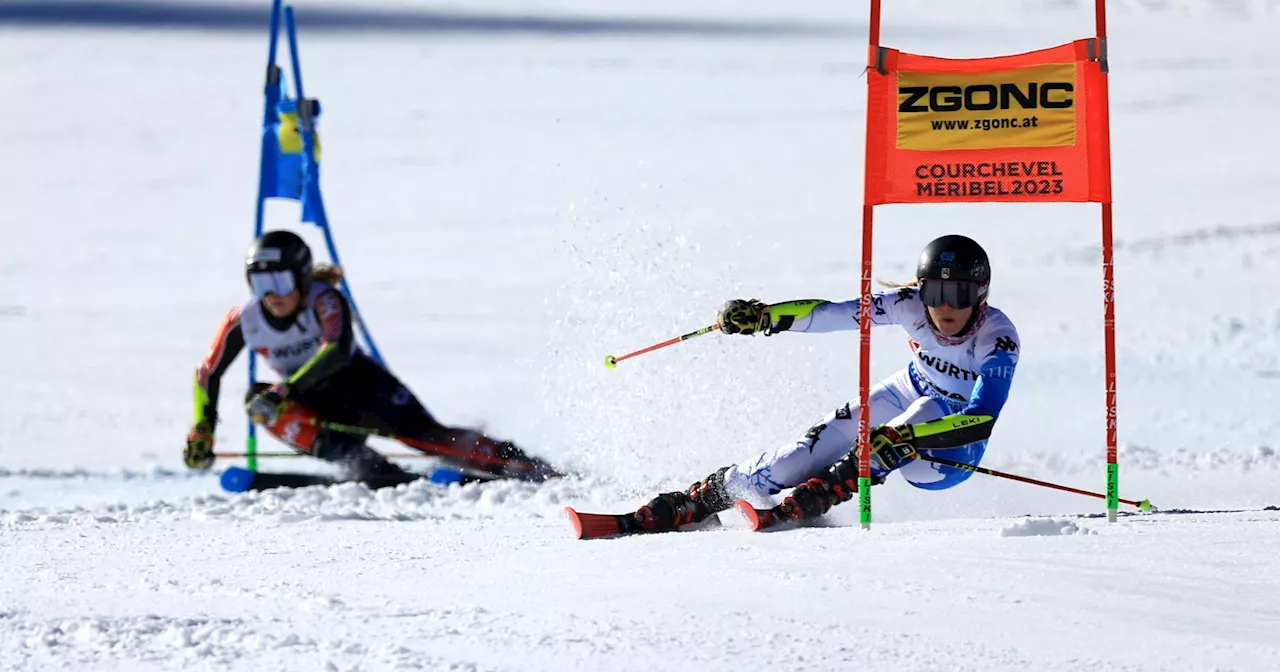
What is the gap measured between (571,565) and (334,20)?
1202 inches

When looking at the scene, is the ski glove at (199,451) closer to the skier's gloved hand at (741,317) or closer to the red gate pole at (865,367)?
the skier's gloved hand at (741,317)

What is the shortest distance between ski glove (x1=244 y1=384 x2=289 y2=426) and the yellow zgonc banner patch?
4.23 meters

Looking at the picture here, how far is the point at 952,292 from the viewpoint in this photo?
18.6 feet

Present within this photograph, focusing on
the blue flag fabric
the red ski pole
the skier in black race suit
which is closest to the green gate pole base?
the red ski pole

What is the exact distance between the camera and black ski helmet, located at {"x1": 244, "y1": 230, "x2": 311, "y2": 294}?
7953 mm

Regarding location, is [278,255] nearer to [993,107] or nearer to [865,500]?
[865,500]

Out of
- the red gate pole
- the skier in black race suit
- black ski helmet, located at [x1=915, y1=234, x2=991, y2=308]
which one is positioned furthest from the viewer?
the skier in black race suit

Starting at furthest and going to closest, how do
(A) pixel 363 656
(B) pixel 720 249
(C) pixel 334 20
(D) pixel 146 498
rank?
(C) pixel 334 20
(B) pixel 720 249
(D) pixel 146 498
(A) pixel 363 656

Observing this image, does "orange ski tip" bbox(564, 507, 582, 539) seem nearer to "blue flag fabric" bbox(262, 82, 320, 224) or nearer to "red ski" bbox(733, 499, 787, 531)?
"red ski" bbox(733, 499, 787, 531)

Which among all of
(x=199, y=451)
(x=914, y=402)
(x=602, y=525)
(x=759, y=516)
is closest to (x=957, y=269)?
(x=914, y=402)

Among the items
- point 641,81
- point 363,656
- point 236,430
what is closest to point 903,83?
point 363,656

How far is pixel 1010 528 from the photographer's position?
15.6 ft

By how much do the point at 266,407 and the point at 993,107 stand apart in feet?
14.7

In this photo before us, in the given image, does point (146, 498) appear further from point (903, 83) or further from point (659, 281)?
point (903, 83)
